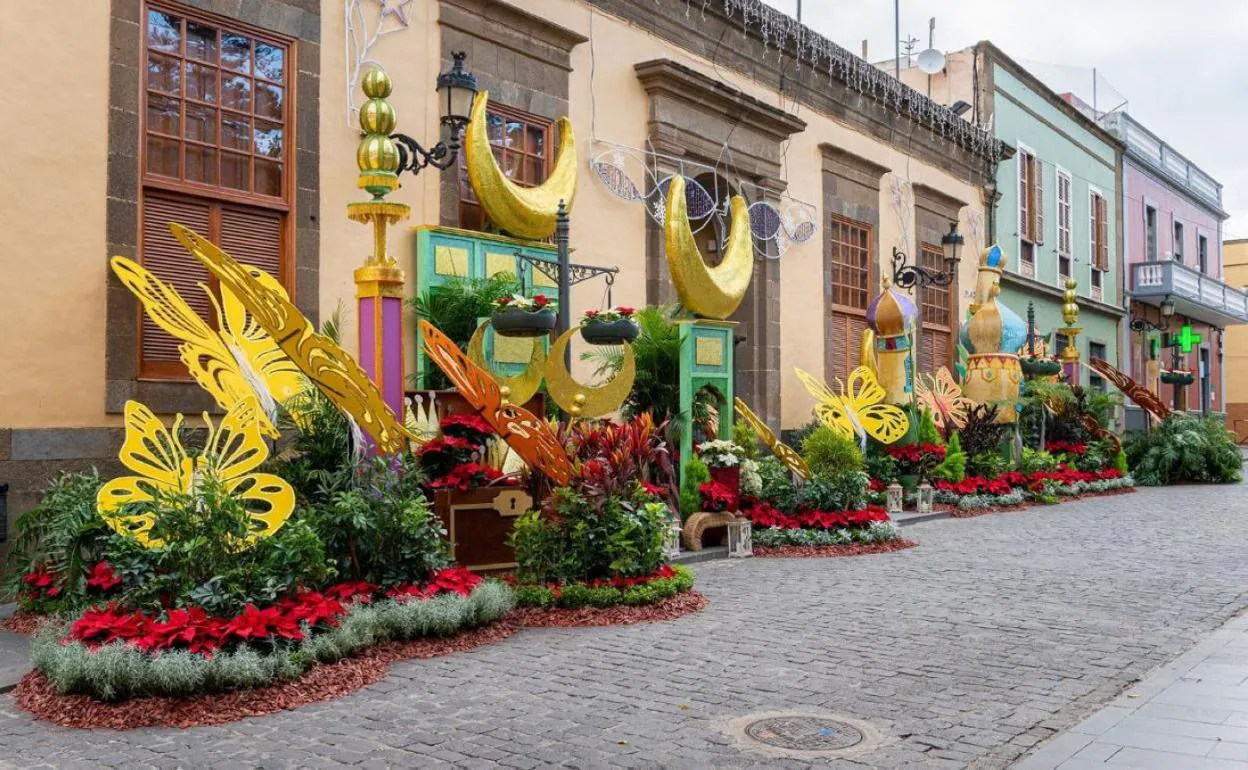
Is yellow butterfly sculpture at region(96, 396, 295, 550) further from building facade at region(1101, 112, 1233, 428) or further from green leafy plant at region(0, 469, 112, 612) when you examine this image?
building facade at region(1101, 112, 1233, 428)

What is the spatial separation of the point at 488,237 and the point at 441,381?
1769 mm

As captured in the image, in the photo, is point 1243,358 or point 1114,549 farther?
point 1243,358

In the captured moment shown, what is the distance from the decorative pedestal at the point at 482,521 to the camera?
8195mm

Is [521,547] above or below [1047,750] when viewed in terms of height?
above

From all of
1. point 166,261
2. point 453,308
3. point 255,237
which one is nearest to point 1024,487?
point 453,308

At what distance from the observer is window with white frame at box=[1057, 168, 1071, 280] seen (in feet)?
89.6

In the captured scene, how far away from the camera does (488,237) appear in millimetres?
11672

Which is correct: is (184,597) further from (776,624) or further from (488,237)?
(488,237)

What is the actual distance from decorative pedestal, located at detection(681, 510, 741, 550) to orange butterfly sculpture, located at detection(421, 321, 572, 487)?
316 cm

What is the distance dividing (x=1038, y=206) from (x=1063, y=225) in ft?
6.35

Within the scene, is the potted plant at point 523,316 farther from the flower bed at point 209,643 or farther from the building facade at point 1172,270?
the building facade at point 1172,270

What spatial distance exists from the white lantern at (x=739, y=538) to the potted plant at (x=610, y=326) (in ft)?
8.33

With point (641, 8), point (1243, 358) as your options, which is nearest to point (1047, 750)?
point (641, 8)

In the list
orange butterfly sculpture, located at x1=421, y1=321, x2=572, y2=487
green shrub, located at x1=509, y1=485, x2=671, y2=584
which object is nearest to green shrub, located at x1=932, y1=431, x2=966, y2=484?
green shrub, located at x1=509, y1=485, x2=671, y2=584
